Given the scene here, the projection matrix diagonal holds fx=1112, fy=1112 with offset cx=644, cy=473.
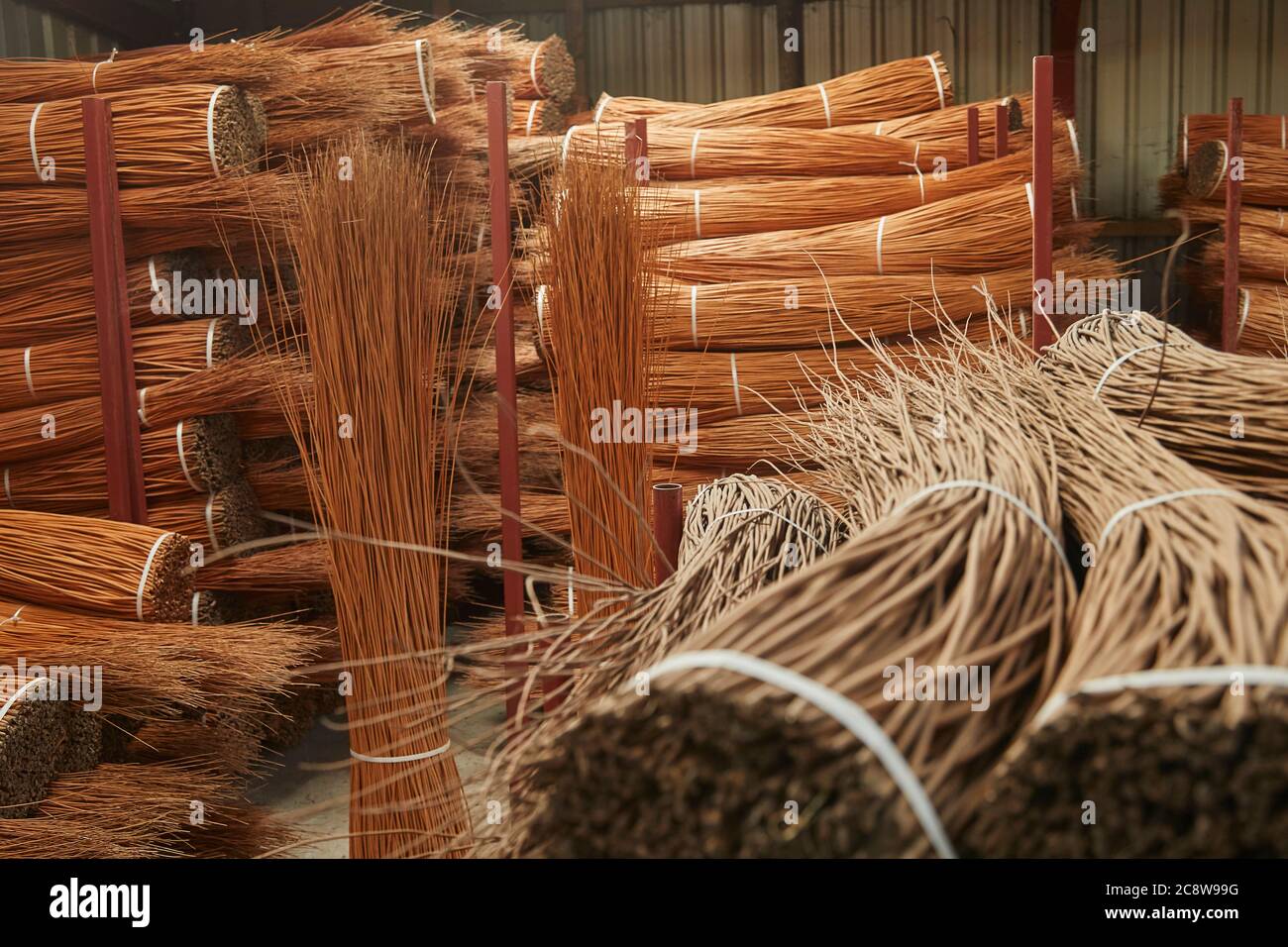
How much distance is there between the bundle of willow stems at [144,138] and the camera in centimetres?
310

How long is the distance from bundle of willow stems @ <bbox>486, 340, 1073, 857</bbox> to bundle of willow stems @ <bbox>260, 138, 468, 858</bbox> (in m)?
0.80

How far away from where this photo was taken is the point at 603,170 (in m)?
1.92

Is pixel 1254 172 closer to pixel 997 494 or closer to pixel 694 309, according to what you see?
pixel 694 309

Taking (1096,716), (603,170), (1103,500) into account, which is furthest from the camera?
(603,170)

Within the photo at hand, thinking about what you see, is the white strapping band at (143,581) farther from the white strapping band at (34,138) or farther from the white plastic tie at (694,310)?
the white plastic tie at (694,310)

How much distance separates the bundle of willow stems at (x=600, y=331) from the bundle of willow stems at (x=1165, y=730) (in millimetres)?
1082

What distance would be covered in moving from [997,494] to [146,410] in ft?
9.31

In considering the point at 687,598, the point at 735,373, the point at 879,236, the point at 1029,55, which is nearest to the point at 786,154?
the point at 879,236

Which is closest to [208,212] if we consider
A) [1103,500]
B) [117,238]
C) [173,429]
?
[117,238]

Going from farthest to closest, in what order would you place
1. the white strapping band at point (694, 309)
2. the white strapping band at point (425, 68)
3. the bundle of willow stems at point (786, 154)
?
the bundle of willow stems at point (786, 154), the white strapping band at point (425, 68), the white strapping band at point (694, 309)

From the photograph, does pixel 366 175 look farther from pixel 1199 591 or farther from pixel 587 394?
pixel 1199 591

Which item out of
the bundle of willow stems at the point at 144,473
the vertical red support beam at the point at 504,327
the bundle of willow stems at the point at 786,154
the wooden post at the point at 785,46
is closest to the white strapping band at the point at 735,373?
the bundle of willow stems at the point at 786,154

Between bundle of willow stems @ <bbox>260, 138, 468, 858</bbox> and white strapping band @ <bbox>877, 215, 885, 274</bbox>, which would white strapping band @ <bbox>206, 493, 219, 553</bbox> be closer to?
bundle of willow stems @ <bbox>260, 138, 468, 858</bbox>
